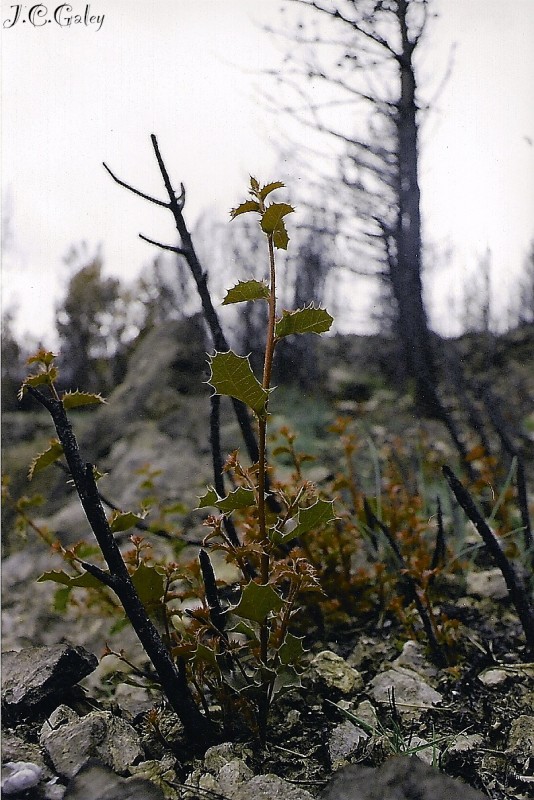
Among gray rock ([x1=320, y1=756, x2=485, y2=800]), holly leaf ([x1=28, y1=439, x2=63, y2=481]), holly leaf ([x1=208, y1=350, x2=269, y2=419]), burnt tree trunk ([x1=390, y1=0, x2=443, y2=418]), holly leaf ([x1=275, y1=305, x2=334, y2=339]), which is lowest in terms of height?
gray rock ([x1=320, y1=756, x2=485, y2=800])

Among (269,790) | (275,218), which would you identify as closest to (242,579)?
(269,790)

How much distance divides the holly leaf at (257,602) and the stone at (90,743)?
35 cm

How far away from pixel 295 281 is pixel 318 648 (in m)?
1.16

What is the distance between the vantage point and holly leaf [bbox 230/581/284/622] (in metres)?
0.94

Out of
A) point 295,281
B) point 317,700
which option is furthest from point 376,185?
point 317,700

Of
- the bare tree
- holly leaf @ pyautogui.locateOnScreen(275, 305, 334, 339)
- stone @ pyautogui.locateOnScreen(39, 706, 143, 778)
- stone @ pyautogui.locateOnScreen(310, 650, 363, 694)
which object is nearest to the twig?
stone @ pyautogui.locateOnScreen(39, 706, 143, 778)

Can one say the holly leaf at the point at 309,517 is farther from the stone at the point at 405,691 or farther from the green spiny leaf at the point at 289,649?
the stone at the point at 405,691

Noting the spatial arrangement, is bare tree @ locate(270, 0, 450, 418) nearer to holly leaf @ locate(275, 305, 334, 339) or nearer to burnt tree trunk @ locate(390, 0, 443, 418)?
burnt tree trunk @ locate(390, 0, 443, 418)

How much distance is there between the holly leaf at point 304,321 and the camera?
103cm

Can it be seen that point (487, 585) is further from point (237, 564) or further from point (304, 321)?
point (304, 321)

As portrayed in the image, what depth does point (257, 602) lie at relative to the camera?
96 centimetres

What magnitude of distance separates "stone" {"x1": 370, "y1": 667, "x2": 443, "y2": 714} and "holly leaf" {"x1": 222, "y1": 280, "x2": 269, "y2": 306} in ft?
2.73

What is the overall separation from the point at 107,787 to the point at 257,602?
0.38m

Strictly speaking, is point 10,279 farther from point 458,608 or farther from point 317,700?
point 458,608
